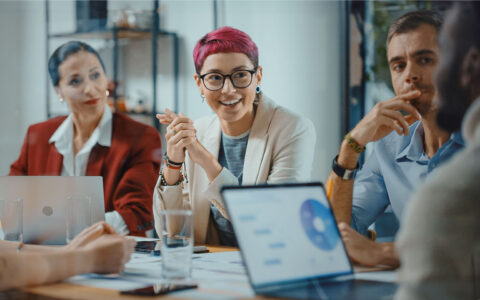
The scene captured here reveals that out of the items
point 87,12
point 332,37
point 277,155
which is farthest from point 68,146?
point 332,37

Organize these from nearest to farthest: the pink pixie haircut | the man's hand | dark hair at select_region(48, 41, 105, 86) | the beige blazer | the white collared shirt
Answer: the man's hand < the beige blazer < the pink pixie haircut < the white collared shirt < dark hair at select_region(48, 41, 105, 86)

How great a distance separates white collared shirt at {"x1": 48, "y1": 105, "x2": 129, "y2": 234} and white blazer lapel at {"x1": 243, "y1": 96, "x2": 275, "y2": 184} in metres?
0.79

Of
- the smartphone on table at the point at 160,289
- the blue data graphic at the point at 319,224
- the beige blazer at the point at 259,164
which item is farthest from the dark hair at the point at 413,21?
the smartphone on table at the point at 160,289

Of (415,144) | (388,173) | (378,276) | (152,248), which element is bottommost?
(152,248)

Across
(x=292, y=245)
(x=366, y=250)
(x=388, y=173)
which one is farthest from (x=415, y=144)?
(x=292, y=245)

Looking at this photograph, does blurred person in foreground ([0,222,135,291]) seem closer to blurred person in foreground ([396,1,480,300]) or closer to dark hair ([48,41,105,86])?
blurred person in foreground ([396,1,480,300])

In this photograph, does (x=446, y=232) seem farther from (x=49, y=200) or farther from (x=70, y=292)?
(x=49, y=200)

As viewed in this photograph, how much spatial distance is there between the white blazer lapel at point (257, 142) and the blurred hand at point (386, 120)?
24.6 inches

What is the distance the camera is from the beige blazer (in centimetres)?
218

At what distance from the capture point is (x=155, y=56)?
3941 millimetres

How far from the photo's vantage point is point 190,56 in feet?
12.9

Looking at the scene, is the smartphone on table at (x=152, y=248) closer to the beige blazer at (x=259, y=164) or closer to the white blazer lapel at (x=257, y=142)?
the beige blazer at (x=259, y=164)

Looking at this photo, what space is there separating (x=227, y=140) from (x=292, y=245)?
1.27 meters

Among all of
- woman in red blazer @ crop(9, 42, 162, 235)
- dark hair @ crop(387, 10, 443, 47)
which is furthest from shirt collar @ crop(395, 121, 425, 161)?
woman in red blazer @ crop(9, 42, 162, 235)
